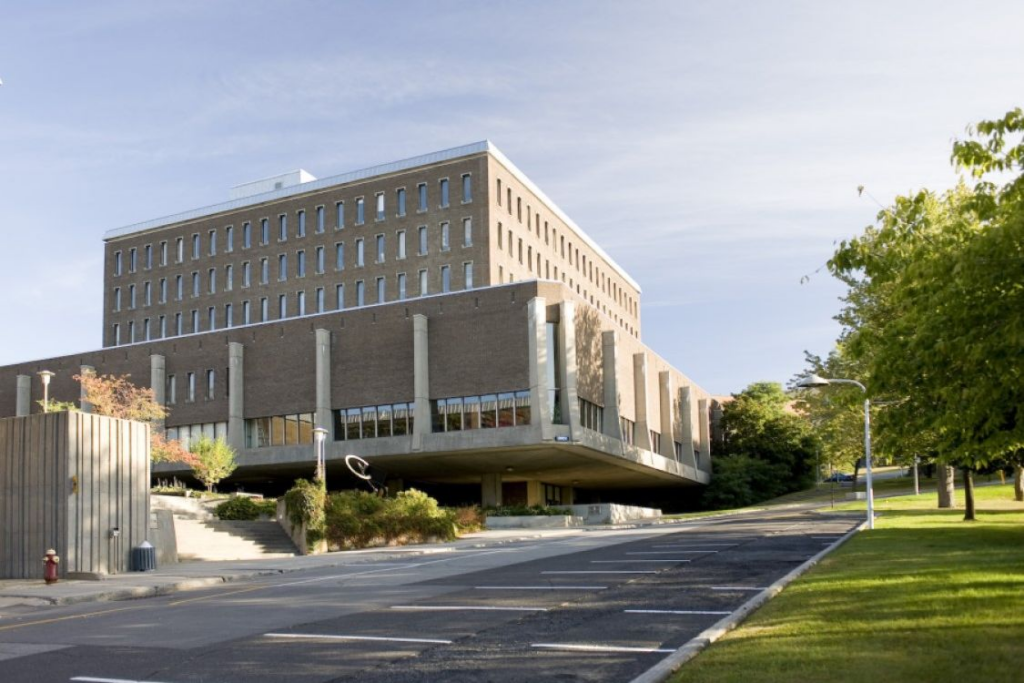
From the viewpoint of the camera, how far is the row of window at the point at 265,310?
75.9m

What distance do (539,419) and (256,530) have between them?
21968 millimetres

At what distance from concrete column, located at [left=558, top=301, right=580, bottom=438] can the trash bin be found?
30664mm

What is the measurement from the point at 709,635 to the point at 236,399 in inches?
2180

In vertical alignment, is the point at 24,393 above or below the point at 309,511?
above

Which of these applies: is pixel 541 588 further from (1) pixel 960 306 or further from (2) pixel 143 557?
(2) pixel 143 557

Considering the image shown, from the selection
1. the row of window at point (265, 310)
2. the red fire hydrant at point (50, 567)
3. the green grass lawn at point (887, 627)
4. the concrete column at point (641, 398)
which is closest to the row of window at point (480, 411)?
the concrete column at point (641, 398)

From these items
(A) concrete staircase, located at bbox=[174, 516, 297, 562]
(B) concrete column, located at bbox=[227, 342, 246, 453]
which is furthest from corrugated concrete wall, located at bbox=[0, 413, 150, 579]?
(B) concrete column, located at bbox=[227, 342, 246, 453]

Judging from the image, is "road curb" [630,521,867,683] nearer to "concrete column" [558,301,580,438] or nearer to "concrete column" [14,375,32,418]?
"concrete column" [558,301,580,438]

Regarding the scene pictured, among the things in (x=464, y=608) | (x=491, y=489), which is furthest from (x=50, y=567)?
(x=491, y=489)

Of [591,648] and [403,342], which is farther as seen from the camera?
[403,342]

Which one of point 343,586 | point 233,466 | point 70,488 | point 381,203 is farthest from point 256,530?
point 381,203

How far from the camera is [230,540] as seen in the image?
3167 cm

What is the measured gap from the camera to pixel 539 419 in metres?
53.2

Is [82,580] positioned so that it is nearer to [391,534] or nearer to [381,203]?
[391,534]
